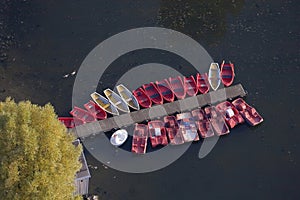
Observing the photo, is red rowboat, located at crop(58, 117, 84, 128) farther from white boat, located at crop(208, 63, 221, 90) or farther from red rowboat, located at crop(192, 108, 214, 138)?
white boat, located at crop(208, 63, 221, 90)

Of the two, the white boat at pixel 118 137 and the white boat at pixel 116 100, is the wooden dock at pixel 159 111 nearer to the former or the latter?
the white boat at pixel 116 100

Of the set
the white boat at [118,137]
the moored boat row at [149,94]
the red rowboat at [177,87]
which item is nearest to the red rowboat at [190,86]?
the moored boat row at [149,94]

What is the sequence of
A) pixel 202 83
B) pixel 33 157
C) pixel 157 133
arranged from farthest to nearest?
pixel 202 83, pixel 157 133, pixel 33 157

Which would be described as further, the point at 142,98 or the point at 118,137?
the point at 142,98

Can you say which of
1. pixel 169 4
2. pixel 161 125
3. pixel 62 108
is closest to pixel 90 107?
pixel 62 108

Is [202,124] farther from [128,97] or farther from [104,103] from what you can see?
[104,103]

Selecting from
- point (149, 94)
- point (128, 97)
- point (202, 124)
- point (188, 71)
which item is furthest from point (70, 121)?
point (188, 71)

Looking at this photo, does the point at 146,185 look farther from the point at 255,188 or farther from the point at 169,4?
the point at 169,4
